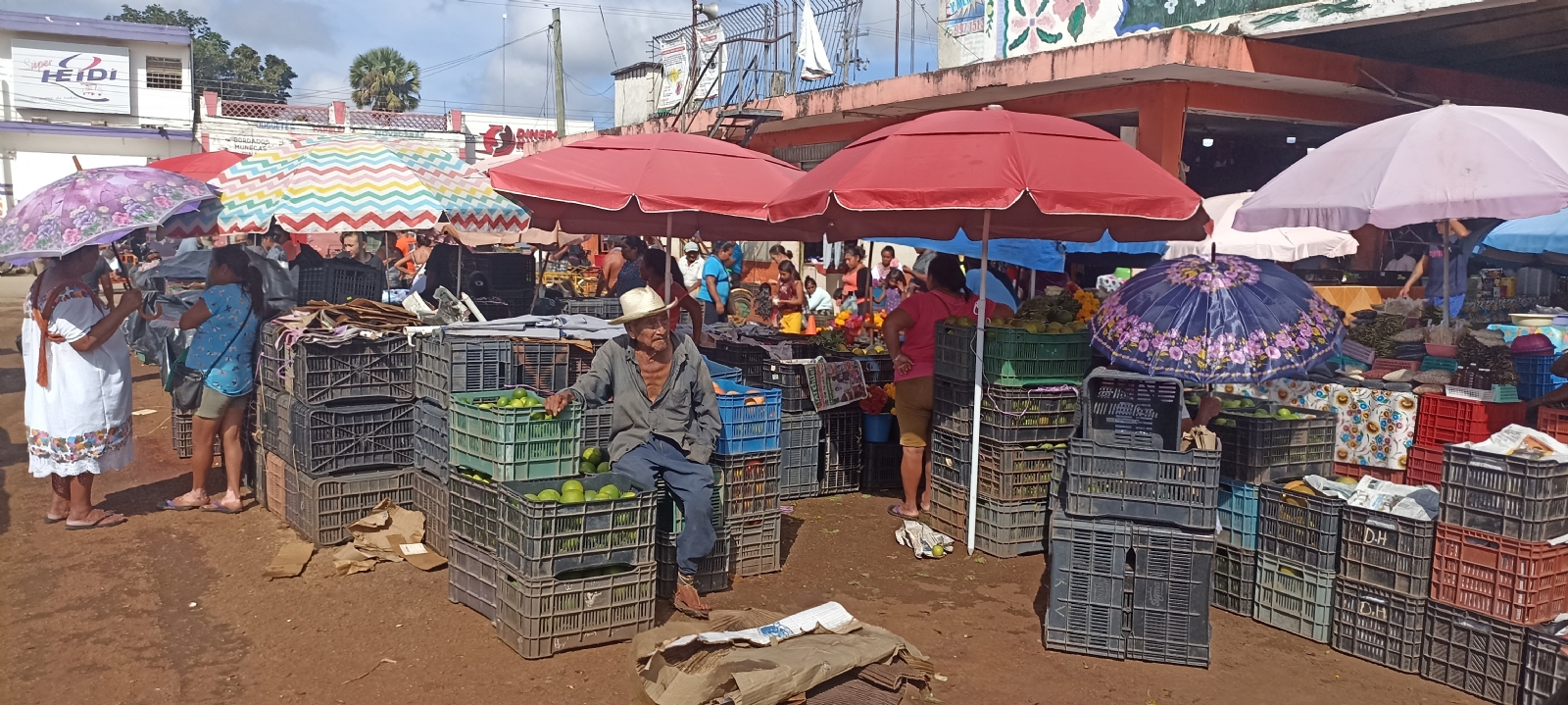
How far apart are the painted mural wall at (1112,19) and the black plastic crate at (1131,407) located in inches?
243

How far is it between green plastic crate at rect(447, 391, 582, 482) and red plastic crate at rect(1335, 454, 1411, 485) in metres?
5.24

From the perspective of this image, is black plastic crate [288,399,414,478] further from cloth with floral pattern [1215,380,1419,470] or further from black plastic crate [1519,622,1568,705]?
black plastic crate [1519,622,1568,705]

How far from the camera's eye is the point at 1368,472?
23.8 feet

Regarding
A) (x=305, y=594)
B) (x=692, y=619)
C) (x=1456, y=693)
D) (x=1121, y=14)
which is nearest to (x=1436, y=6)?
(x=1121, y=14)

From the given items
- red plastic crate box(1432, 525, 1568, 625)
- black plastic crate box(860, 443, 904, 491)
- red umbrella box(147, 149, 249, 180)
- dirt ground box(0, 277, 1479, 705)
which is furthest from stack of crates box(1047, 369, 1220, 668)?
red umbrella box(147, 149, 249, 180)

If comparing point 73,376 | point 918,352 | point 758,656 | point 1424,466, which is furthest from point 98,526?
point 1424,466

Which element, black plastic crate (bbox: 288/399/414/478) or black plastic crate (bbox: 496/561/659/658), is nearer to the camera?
black plastic crate (bbox: 496/561/659/658)

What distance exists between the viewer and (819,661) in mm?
4688

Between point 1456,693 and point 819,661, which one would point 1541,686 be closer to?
point 1456,693

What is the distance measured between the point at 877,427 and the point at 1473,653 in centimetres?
459

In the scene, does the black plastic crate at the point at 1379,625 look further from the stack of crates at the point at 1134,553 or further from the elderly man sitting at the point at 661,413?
the elderly man sitting at the point at 661,413

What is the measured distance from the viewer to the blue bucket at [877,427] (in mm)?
8773

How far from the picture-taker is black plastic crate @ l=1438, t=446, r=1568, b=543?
4926 millimetres

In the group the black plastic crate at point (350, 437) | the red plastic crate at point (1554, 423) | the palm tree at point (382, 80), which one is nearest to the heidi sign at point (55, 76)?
the palm tree at point (382, 80)
